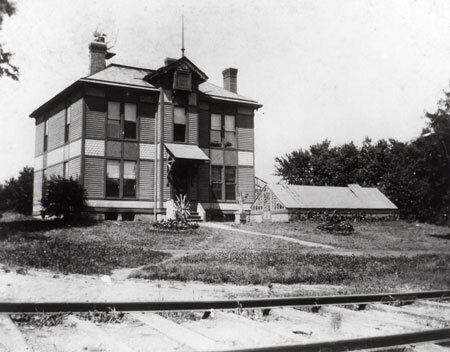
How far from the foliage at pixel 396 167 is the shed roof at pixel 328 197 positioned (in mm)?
→ 2808

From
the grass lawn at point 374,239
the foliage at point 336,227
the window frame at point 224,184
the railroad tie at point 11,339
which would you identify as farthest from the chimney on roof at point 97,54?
the railroad tie at point 11,339

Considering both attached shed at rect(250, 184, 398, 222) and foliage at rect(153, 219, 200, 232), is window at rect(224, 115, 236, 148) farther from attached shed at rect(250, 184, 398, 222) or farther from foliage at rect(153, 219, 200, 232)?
foliage at rect(153, 219, 200, 232)

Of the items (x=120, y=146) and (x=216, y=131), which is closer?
(x=120, y=146)

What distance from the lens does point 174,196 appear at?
1065 inches

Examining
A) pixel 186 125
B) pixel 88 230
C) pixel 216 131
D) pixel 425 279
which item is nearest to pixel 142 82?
pixel 186 125

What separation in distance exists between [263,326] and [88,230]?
50.4ft

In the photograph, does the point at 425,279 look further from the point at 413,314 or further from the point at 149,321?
the point at 149,321

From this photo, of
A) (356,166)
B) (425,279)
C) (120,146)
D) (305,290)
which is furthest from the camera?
(356,166)

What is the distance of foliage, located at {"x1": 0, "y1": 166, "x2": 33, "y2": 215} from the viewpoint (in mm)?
36312

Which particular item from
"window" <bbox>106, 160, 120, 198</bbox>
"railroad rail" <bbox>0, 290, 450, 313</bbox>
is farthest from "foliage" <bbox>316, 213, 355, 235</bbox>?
"railroad rail" <bbox>0, 290, 450, 313</bbox>

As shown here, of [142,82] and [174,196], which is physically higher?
[142,82]

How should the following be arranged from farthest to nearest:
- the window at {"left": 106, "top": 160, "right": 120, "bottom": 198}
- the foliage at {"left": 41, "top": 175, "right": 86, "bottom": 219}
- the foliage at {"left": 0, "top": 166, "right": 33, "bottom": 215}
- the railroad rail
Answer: the foliage at {"left": 0, "top": 166, "right": 33, "bottom": 215}, the window at {"left": 106, "top": 160, "right": 120, "bottom": 198}, the foliage at {"left": 41, "top": 175, "right": 86, "bottom": 219}, the railroad rail

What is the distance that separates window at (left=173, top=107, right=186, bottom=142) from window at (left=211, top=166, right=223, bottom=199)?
3.04 meters

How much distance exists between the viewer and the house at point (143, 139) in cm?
2588
